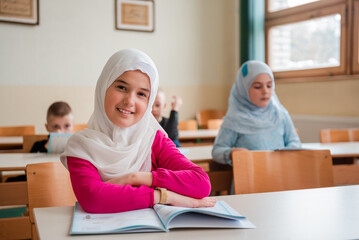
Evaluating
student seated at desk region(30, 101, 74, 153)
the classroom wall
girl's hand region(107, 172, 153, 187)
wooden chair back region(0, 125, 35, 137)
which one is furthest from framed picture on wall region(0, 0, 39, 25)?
girl's hand region(107, 172, 153, 187)

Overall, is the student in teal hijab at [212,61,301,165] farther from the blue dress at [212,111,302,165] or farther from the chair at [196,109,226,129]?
the chair at [196,109,226,129]

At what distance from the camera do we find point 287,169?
70.8 inches

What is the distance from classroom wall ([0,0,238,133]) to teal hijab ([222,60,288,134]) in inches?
120

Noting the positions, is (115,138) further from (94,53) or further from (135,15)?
(135,15)

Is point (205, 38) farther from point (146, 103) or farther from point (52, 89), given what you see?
point (146, 103)

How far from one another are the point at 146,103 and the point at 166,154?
199 millimetres

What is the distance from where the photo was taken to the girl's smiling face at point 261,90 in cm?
241

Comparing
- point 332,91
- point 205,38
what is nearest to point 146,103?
point 332,91

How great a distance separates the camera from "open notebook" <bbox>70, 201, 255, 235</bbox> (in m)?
0.92

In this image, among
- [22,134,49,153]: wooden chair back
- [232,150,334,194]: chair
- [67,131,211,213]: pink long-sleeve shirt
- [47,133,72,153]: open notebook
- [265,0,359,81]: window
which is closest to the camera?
[67,131,211,213]: pink long-sleeve shirt

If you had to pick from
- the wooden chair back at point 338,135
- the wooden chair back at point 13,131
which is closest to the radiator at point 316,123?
the wooden chair back at point 338,135

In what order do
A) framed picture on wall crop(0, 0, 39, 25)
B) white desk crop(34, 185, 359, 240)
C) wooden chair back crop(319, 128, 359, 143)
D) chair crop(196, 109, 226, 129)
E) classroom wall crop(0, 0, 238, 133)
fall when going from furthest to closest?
chair crop(196, 109, 226, 129) < classroom wall crop(0, 0, 238, 133) < framed picture on wall crop(0, 0, 39, 25) < wooden chair back crop(319, 128, 359, 143) < white desk crop(34, 185, 359, 240)

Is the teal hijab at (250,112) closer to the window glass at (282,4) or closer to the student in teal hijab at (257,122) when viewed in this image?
the student in teal hijab at (257,122)

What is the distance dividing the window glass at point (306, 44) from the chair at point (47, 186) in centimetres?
367
